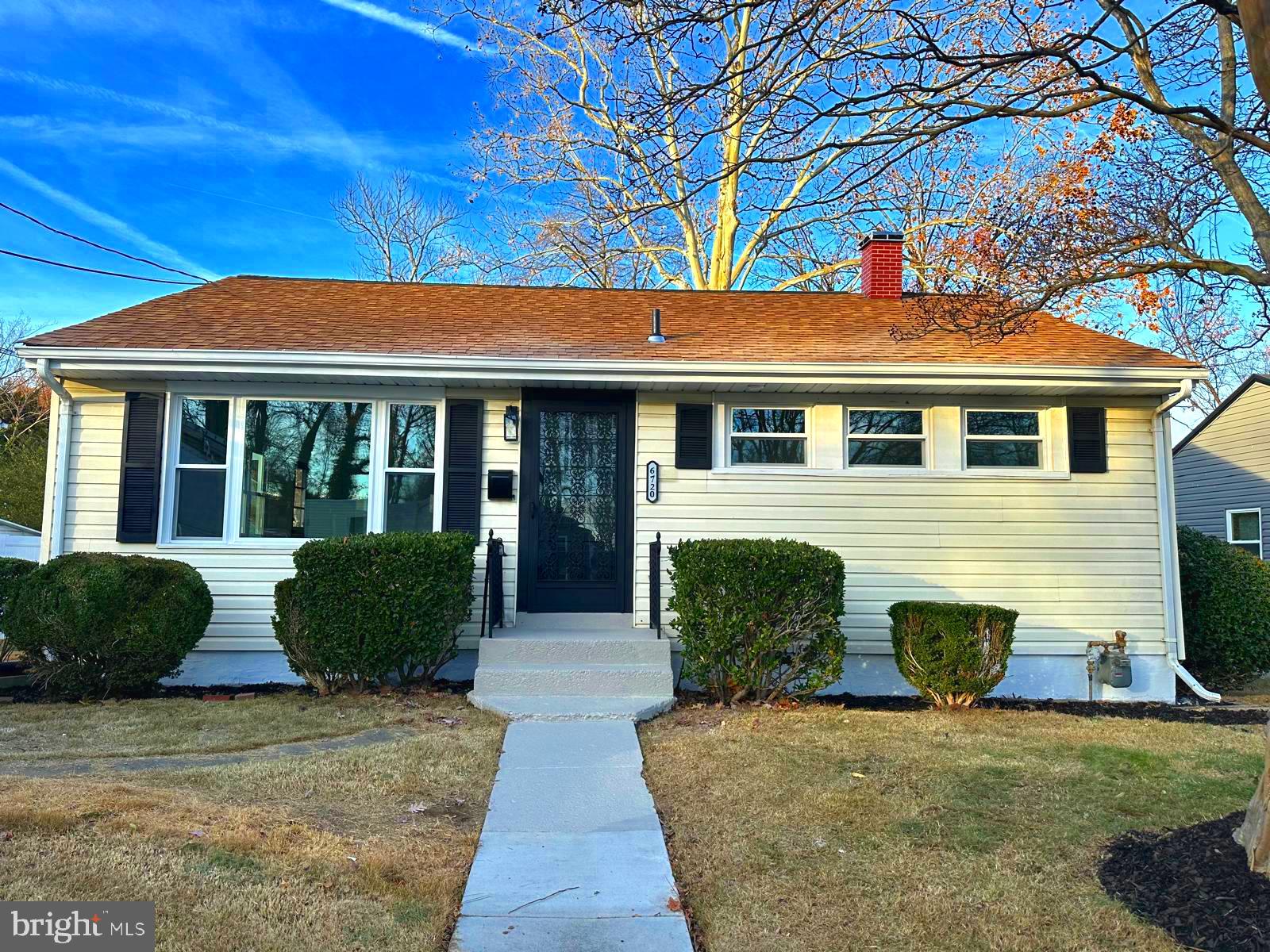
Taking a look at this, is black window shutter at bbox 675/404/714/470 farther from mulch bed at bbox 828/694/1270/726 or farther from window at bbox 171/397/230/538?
window at bbox 171/397/230/538

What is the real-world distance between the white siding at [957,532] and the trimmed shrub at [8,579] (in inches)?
206

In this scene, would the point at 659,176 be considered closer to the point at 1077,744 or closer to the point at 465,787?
the point at 465,787

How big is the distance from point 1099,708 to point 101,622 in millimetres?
8420

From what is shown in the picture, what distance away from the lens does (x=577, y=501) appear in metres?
8.16

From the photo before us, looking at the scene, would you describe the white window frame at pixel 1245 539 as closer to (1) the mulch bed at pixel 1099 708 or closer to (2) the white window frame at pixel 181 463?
(1) the mulch bed at pixel 1099 708

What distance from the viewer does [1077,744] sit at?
5582 mm

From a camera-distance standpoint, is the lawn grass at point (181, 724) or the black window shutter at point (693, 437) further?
the black window shutter at point (693, 437)

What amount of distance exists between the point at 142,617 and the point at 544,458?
3583mm

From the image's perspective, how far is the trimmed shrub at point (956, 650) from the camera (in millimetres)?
6727

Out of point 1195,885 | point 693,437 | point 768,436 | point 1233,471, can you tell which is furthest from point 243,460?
point 1233,471

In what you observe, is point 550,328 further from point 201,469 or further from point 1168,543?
point 1168,543

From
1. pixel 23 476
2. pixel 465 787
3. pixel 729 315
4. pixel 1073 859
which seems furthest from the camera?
pixel 23 476

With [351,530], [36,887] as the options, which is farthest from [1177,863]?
[351,530]

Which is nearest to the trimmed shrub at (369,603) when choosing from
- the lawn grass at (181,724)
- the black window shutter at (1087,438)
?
the lawn grass at (181,724)
